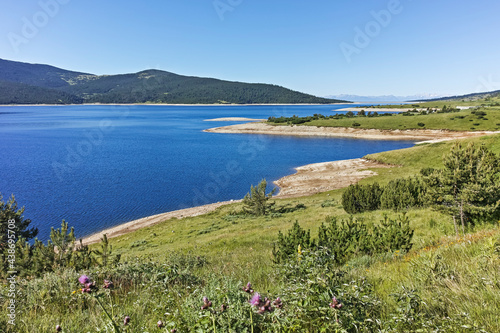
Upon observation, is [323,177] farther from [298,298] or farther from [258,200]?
[298,298]

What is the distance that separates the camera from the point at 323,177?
46.4 metres

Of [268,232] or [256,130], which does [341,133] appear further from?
[268,232]

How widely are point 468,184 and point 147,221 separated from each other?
29646 millimetres

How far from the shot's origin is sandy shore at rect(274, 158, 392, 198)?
4038 cm

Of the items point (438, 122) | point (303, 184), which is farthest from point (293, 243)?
point (438, 122)

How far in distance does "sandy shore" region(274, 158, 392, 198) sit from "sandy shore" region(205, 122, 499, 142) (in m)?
42.8

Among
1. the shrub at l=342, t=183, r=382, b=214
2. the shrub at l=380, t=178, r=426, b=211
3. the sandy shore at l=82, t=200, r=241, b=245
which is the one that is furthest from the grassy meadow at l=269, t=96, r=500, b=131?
the sandy shore at l=82, t=200, r=241, b=245

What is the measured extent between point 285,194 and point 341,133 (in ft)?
243

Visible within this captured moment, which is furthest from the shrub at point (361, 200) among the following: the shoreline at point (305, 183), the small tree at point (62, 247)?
the small tree at point (62, 247)

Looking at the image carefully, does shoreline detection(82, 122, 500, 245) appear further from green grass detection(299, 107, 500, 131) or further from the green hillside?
the green hillside

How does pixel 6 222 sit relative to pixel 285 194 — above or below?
above

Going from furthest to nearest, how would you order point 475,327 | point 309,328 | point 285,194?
1. point 285,194
2. point 309,328
3. point 475,327

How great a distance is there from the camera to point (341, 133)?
104 metres

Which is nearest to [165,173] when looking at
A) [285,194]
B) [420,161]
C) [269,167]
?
[269,167]
